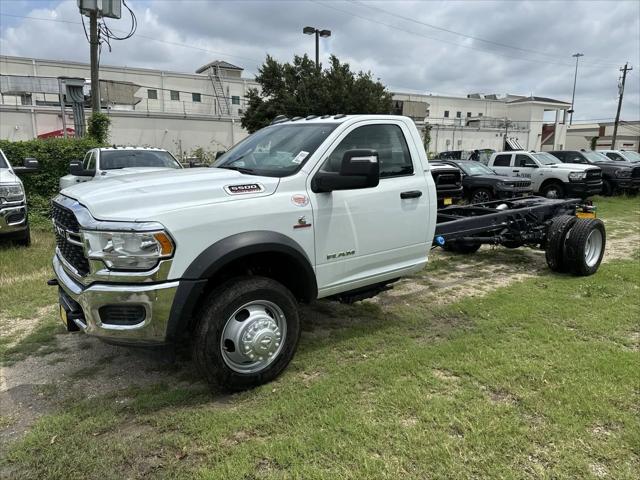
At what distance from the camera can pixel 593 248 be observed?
6.80 meters

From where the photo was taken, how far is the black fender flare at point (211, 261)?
301cm

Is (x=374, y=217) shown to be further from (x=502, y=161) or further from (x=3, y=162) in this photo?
(x=502, y=161)

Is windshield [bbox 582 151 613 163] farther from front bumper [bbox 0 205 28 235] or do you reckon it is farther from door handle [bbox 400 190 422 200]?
front bumper [bbox 0 205 28 235]

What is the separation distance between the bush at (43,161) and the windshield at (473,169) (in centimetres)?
1123

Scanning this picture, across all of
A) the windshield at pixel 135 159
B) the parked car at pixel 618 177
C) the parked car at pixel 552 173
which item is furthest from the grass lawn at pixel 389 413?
the parked car at pixel 618 177

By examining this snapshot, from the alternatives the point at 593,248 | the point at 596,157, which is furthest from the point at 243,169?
the point at 596,157

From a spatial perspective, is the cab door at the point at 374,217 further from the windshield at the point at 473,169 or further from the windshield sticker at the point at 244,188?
the windshield at the point at 473,169

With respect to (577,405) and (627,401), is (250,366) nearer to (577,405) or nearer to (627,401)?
(577,405)

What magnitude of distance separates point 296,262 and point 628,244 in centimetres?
855

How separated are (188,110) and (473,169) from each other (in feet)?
111

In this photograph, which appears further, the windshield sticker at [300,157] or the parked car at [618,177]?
the parked car at [618,177]

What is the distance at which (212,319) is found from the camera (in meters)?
3.17

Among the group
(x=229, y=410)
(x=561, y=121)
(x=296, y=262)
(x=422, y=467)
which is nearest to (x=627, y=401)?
(x=422, y=467)

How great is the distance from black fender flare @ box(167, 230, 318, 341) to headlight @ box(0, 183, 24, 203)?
5.92 metres
